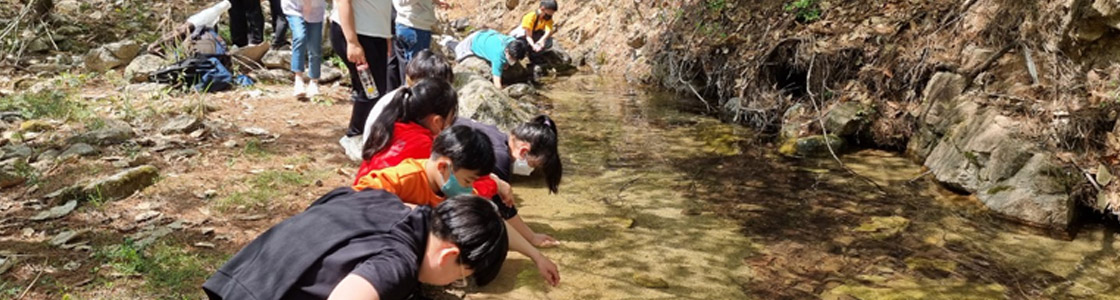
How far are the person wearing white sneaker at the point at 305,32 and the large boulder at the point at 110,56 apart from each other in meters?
1.99

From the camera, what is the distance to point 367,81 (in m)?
4.46

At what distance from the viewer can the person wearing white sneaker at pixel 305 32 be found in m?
5.66

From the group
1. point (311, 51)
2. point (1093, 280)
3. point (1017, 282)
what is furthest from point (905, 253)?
point (311, 51)

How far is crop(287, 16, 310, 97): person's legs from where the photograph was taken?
18.8 ft

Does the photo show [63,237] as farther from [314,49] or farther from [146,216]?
[314,49]

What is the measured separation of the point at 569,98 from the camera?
26.9 ft

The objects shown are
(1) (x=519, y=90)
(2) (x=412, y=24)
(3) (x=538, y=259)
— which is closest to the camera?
(3) (x=538, y=259)

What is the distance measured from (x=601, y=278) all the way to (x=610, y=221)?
0.80m

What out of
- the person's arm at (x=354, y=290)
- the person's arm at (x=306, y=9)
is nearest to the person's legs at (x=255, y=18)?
the person's arm at (x=306, y=9)

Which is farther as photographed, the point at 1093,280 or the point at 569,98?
the point at 569,98

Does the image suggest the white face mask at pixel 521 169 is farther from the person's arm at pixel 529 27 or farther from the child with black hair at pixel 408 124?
the person's arm at pixel 529 27

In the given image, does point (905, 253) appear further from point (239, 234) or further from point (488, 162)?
point (239, 234)

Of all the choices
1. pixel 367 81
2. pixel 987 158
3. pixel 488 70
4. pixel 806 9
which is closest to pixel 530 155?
pixel 367 81

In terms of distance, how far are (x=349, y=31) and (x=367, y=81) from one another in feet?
1.11
